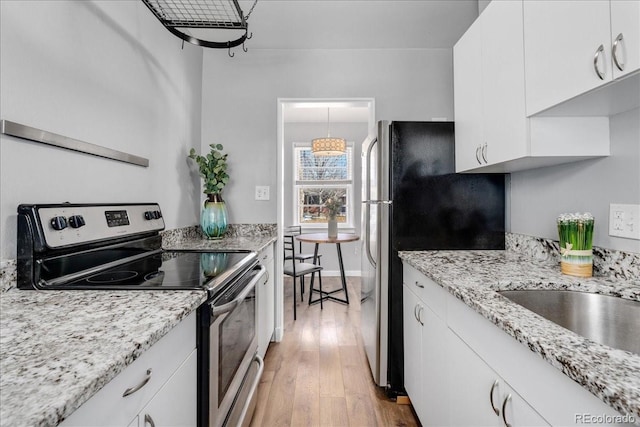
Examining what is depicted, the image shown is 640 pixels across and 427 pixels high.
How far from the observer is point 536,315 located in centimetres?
77

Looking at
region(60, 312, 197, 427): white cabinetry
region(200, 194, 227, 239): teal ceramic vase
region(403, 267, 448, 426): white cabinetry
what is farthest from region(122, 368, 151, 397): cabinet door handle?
region(200, 194, 227, 239): teal ceramic vase

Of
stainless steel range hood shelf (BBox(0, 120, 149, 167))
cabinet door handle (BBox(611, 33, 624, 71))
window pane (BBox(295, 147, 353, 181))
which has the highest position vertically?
window pane (BBox(295, 147, 353, 181))

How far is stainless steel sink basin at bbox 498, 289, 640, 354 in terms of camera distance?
928 millimetres

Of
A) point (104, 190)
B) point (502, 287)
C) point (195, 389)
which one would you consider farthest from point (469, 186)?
point (104, 190)

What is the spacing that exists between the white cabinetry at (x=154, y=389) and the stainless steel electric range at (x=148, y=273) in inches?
2.7

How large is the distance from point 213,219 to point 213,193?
203 millimetres

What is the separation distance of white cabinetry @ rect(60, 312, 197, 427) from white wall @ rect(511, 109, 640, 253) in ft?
4.90

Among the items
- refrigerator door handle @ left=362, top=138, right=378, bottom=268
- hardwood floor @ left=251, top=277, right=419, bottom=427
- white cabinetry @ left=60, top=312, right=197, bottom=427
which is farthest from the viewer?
refrigerator door handle @ left=362, top=138, right=378, bottom=268

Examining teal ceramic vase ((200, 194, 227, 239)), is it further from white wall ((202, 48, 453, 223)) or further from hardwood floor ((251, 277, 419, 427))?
hardwood floor ((251, 277, 419, 427))

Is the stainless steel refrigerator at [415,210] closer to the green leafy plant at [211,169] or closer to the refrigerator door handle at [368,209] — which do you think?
the refrigerator door handle at [368,209]

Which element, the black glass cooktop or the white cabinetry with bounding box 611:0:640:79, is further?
the black glass cooktop

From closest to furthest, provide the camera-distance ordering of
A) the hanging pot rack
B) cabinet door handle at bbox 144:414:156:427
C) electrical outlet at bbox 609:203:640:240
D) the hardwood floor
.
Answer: cabinet door handle at bbox 144:414:156:427 < electrical outlet at bbox 609:203:640:240 < the hanging pot rack < the hardwood floor

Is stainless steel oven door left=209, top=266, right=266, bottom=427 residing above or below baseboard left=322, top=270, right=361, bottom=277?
above

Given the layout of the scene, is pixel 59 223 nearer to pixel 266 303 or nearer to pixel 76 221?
pixel 76 221
